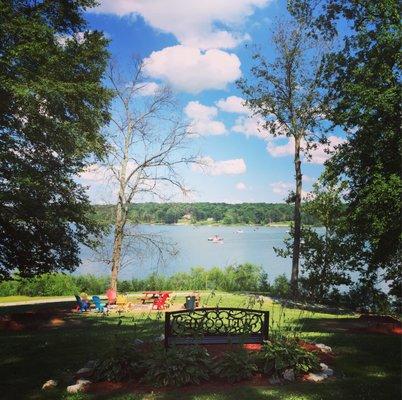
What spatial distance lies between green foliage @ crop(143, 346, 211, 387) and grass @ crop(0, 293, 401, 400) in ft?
1.20

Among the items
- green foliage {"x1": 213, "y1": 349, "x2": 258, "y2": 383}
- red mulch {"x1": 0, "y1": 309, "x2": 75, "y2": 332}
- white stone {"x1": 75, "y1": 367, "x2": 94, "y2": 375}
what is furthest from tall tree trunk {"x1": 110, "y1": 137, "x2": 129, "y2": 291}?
green foliage {"x1": 213, "y1": 349, "x2": 258, "y2": 383}

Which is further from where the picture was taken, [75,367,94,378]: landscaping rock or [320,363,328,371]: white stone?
[75,367,94,378]: landscaping rock

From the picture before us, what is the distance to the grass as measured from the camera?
6.88 meters

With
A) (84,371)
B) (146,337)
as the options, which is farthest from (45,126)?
Result: (84,371)

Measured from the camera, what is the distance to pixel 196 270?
34562 mm

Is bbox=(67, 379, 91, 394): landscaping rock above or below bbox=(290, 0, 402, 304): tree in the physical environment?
below

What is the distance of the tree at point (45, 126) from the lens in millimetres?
13773

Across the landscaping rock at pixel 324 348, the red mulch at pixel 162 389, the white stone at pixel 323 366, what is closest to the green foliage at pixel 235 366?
the red mulch at pixel 162 389

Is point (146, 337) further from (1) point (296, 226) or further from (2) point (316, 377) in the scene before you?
(1) point (296, 226)

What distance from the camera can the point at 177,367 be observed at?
7668mm

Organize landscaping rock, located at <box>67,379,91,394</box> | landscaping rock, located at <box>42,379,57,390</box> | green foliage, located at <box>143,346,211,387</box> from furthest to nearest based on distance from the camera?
landscaping rock, located at <box>42,379,57,390</box> < green foliage, located at <box>143,346,211,387</box> < landscaping rock, located at <box>67,379,91,394</box>

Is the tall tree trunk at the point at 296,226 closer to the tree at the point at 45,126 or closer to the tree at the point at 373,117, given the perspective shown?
the tree at the point at 373,117

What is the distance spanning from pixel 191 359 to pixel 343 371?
298 centimetres

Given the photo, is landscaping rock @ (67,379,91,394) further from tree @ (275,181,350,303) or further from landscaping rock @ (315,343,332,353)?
tree @ (275,181,350,303)
